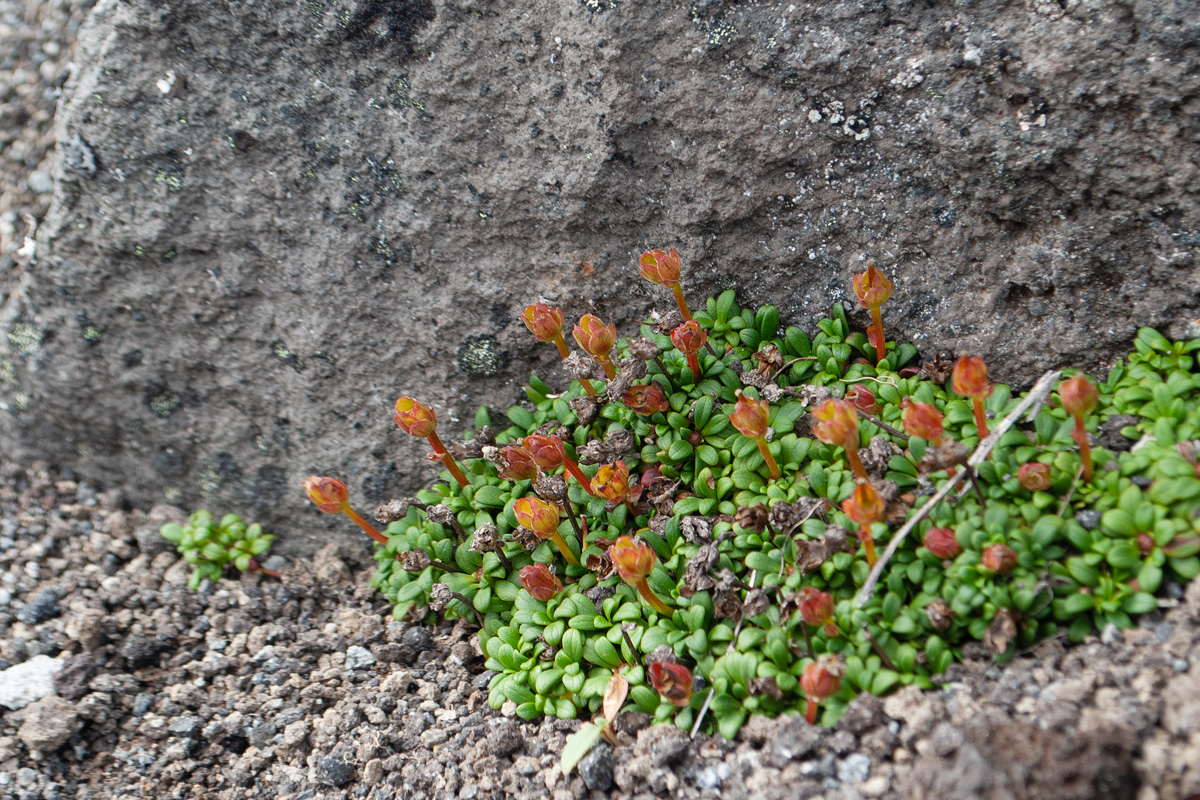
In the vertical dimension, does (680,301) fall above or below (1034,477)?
above

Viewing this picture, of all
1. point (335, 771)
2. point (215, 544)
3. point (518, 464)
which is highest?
point (215, 544)

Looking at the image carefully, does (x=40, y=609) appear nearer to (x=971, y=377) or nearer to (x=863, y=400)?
(x=863, y=400)

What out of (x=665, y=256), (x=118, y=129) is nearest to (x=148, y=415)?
(x=118, y=129)

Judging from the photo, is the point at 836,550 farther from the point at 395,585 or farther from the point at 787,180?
the point at 395,585

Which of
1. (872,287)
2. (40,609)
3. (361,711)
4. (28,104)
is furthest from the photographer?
(28,104)

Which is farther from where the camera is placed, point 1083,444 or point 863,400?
point 863,400

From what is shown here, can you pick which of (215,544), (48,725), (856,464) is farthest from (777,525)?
(48,725)

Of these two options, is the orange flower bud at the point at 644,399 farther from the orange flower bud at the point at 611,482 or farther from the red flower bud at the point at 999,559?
the red flower bud at the point at 999,559
